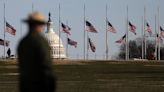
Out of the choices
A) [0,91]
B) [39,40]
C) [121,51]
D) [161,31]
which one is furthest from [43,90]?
[121,51]

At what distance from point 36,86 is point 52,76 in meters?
0.26

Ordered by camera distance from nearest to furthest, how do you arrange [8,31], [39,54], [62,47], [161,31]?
[39,54] → [8,31] → [161,31] → [62,47]

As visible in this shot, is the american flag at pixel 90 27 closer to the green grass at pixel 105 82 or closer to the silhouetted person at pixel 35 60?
the green grass at pixel 105 82

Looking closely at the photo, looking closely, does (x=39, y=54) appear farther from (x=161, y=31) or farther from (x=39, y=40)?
(x=161, y=31)

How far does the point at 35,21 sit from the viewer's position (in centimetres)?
888

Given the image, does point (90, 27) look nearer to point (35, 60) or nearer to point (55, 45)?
point (55, 45)

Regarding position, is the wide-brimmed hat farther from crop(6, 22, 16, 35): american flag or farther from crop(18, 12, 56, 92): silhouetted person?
crop(6, 22, 16, 35): american flag

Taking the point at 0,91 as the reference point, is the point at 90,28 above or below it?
above

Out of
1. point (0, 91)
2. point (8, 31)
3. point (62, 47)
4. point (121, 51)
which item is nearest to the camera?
point (0, 91)

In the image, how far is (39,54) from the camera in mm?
8703

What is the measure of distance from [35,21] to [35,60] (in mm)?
553

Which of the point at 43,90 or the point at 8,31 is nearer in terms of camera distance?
the point at 43,90

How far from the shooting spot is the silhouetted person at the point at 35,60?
873 cm

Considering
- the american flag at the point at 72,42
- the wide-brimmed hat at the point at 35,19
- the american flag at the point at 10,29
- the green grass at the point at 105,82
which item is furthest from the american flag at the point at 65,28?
the wide-brimmed hat at the point at 35,19
